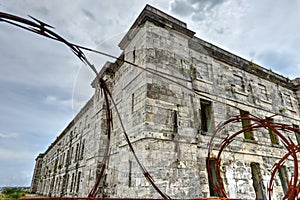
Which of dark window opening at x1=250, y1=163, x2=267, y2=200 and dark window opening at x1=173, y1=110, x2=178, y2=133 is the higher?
dark window opening at x1=173, y1=110, x2=178, y2=133

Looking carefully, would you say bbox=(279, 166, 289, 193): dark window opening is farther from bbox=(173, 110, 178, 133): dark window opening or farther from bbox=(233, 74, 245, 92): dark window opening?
bbox=(173, 110, 178, 133): dark window opening

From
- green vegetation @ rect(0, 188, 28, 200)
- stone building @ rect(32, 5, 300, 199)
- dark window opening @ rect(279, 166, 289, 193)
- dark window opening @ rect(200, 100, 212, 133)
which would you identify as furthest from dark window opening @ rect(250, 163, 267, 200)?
green vegetation @ rect(0, 188, 28, 200)

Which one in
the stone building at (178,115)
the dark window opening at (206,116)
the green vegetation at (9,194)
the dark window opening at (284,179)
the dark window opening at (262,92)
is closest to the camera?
the stone building at (178,115)

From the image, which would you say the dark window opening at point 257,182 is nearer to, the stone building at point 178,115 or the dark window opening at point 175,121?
the stone building at point 178,115

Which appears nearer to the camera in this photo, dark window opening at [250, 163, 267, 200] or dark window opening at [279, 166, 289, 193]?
dark window opening at [250, 163, 267, 200]

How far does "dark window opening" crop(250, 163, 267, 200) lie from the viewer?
860cm

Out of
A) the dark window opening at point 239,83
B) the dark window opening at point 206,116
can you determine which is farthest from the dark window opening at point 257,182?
the dark window opening at point 239,83

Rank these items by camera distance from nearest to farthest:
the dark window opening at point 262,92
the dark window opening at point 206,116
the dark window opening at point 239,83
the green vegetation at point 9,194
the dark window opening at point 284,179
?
the dark window opening at point 206,116 → the dark window opening at point 284,179 → the dark window opening at point 239,83 → the dark window opening at point 262,92 → the green vegetation at point 9,194

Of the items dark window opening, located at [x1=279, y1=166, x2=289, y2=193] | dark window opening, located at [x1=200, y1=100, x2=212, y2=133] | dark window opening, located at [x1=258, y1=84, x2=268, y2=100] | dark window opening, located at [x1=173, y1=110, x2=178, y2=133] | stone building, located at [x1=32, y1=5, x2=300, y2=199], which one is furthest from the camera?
dark window opening, located at [x1=258, y1=84, x2=268, y2=100]

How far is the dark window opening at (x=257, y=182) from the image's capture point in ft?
28.2

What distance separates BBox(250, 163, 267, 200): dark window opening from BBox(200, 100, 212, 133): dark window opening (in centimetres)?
297

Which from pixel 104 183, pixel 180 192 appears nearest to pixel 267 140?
pixel 180 192

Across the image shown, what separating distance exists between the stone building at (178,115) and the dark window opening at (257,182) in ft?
0.13

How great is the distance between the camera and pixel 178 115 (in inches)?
268
